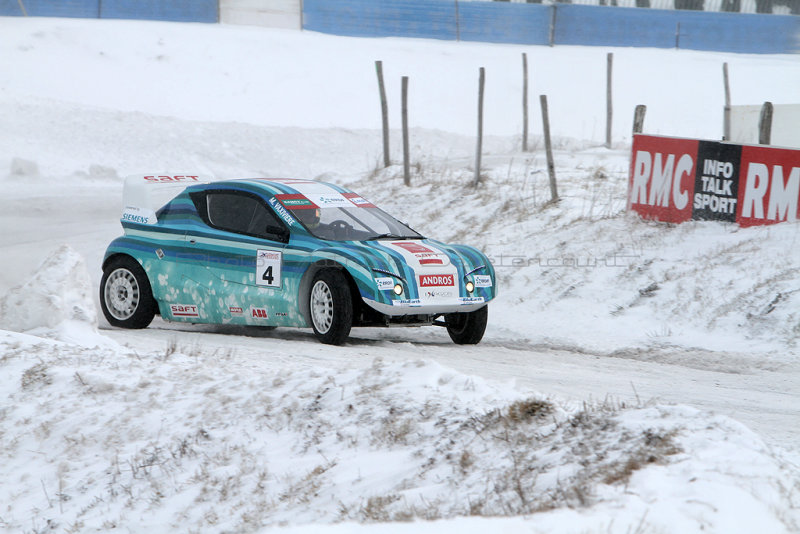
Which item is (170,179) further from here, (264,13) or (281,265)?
(264,13)

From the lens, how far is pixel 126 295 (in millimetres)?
10922

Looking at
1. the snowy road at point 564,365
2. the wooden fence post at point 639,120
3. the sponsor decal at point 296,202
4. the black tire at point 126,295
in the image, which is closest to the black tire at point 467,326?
the snowy road at point 564,365

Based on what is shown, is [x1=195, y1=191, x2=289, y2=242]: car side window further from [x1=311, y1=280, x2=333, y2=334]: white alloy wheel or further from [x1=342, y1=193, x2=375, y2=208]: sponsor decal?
[x1=342, y1=193, x2=375, y2=208]: sponsor decal

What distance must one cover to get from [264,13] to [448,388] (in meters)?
30.7

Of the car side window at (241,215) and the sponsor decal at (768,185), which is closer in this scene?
the car side window at (241,215)

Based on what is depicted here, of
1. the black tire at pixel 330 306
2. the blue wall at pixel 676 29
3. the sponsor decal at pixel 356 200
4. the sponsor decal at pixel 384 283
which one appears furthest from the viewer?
the blue wall at pixel 676 29

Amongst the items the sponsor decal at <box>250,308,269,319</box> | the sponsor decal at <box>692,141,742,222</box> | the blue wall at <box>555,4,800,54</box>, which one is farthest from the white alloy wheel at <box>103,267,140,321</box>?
the blue wall at <box>555,4,800,54</box>

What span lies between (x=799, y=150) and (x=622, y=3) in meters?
28.4

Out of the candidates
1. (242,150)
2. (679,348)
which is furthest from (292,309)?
(242,150)

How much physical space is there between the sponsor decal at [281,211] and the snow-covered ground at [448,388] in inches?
46.0

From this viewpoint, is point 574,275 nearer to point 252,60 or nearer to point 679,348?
point 679,348

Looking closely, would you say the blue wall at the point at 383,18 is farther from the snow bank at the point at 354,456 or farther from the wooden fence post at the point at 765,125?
the snow bank at the point at 354,456

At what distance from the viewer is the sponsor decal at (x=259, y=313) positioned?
1002cm

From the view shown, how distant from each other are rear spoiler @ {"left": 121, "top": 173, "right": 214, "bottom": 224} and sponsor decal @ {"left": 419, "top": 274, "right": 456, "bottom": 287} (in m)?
2.82
